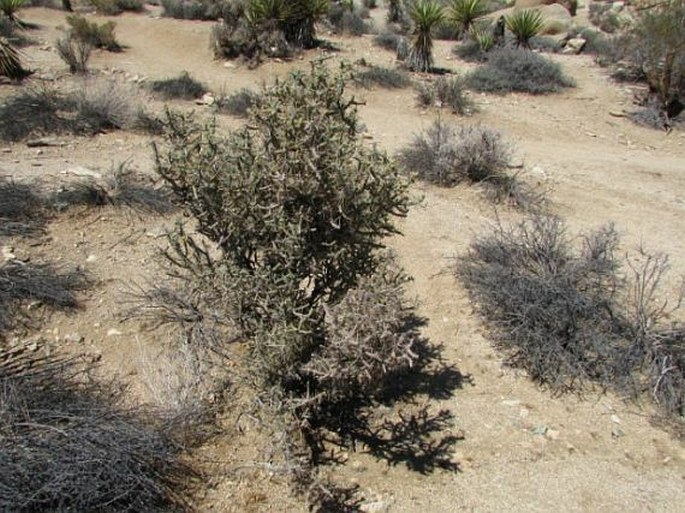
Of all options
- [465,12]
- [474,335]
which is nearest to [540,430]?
[474,335]

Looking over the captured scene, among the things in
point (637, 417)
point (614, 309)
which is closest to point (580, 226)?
point (614, 309)

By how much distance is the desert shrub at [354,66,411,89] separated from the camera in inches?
462

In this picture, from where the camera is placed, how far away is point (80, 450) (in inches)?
112

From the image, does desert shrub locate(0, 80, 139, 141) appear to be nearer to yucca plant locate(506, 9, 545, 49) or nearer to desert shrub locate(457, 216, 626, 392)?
desert shrub locate(457, 216, 626, 392)

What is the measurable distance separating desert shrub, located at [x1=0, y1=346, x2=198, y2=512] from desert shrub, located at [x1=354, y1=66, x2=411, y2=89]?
9.53 meters

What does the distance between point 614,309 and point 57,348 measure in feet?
13.9

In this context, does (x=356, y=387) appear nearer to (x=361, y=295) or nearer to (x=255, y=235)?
(x=361, y=295)

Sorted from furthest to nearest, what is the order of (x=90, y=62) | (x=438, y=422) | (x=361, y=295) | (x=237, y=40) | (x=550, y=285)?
(x=237, y=40)
(x=90, y=62)
(x=550, y=285)
(x=438, y=422)
(x=361, y=295)

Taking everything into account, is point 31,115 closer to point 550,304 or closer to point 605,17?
point 550,304

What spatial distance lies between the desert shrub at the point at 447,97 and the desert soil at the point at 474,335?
852 millimetres

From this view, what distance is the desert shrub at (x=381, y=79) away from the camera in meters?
11.7

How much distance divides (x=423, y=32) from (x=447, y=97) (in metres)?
2.85

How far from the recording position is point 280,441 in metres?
3.07

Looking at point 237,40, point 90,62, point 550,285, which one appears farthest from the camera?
point 237,40
